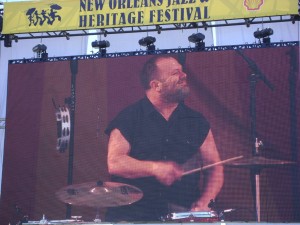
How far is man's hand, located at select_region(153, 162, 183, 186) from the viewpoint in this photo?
13500mm

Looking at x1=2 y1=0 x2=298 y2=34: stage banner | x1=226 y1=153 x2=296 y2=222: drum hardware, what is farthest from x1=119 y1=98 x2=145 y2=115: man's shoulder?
x1=226 y1=153 x2=296 y2=222: drum hardware

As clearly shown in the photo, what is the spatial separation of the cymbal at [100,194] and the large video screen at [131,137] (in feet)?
0.07

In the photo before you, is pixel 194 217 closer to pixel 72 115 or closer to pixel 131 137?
pixel 131 137

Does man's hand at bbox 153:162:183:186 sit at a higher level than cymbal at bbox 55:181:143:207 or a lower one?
higher

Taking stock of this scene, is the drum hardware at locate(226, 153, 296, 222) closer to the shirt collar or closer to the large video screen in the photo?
the large video screen

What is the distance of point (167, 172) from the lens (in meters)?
13.6

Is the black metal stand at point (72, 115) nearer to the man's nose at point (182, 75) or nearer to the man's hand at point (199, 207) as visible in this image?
the man's nose at point (182, 75)

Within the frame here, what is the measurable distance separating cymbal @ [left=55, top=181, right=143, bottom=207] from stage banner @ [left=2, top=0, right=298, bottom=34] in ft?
11.6

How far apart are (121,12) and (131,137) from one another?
2.82 metres

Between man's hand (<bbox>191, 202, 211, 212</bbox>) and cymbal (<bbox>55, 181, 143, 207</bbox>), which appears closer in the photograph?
man's hand (<bbox>191, 202, 211, 212</bbox>)

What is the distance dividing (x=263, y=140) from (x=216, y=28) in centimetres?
314

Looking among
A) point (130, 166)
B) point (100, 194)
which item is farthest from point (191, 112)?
point (100, 194)

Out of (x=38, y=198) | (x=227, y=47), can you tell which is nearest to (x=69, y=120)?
(x=38, y=198)

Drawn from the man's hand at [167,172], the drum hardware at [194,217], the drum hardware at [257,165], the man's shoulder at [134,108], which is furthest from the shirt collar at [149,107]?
the drum hardware at [194,217]
